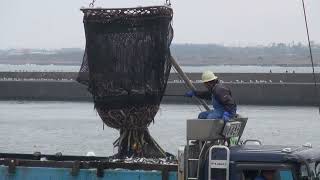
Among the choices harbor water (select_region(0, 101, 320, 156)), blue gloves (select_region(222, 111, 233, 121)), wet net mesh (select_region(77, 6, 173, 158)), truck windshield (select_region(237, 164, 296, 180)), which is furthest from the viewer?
harbor water (select_region(0, 101, 320, 156))

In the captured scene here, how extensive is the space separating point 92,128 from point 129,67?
28.2 meters

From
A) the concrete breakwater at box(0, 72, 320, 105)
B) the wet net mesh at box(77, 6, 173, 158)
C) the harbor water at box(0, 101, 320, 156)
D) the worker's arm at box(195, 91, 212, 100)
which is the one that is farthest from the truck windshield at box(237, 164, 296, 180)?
the concrete breakwater at box(0, 72, 320, 105)

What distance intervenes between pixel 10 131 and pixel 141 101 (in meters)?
28.5

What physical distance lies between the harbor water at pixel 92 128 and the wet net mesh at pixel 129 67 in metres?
11.4

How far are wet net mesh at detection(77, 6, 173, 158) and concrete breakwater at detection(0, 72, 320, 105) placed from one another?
130 feet

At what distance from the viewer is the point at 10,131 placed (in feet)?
128

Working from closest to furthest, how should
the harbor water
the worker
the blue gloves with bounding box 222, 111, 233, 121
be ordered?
the blue gloves with bounding box 222, 111, 233, 121
the worker
the harbor water

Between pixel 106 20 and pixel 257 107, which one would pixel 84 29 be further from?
pixel 257 107

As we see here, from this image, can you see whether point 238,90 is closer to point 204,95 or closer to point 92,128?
point 92,128

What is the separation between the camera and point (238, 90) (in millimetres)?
60750

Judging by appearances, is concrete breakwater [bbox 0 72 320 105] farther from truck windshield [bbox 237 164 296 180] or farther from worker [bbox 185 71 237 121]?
truck windshield [bbox 237 164 296 180]

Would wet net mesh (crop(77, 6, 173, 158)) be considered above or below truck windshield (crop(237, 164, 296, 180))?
above

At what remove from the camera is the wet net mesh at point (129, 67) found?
447 inches

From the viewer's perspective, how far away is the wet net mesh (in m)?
11.4
